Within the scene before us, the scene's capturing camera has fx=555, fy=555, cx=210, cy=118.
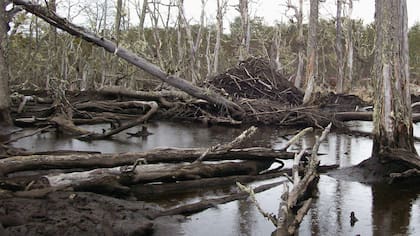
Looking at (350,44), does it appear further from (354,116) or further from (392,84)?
(392,84)

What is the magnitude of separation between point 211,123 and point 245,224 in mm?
10081

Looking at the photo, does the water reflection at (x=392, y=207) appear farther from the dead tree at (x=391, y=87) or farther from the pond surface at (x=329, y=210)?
the dead tree at (x=391, y=87)

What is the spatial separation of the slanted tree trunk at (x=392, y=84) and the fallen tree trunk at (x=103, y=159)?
2.03 m

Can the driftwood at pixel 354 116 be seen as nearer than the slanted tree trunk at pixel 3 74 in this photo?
No

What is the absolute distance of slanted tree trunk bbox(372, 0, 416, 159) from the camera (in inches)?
312

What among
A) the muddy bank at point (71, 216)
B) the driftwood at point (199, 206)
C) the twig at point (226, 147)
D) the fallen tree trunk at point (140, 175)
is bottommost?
the driftwood at point (199, 206)

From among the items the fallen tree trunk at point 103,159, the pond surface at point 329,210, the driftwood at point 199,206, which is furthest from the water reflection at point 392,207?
the fallen tree trunk at point 103,159

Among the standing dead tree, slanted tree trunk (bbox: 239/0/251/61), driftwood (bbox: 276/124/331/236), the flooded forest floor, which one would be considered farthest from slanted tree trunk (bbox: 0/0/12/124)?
slanted tree trunk (bbox: 239/0/251/61)

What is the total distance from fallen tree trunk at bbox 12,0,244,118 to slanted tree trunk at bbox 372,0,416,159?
692cm

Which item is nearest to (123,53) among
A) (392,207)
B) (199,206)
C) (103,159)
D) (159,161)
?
(159,161)

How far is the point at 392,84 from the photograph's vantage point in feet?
26.0

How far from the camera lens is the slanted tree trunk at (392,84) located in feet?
26.0

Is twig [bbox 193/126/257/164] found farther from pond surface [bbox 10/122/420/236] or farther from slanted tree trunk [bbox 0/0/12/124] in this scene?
slanted tree trunk [bbox 0/0/12/124]

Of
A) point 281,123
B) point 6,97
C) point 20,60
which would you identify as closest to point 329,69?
point 20,60
